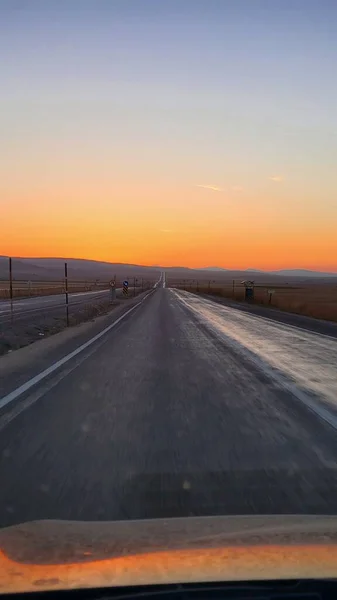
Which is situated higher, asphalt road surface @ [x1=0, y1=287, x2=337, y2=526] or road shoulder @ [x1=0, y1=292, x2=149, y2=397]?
asphalt road surface @ [x1=0, y1=287, x2=337, y2=526]

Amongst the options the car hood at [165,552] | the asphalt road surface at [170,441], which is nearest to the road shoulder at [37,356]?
the asphalt road surface at [170,441]

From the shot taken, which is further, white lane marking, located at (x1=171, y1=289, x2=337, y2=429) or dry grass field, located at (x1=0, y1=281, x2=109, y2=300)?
dry grass field, located at (x1=0, y1=281, x2=109, y2=300)

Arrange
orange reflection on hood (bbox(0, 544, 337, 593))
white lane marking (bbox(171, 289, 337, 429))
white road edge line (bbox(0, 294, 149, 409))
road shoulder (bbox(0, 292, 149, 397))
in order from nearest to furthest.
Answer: orange reflection on hood (bbox(0, 544, 337, 593)) < white lane marking (bbox(171, 289, 337, 429)) < white road edge line (bbox(0, 294, 149, 409)) < road shoulder (bbox(0, 292, 149, 397))

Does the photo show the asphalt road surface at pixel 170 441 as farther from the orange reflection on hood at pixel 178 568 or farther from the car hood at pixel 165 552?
the orange reflection on hood at pixel 178 568

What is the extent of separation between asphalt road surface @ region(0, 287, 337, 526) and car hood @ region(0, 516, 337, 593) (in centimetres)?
127

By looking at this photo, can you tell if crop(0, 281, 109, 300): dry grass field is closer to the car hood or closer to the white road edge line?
the white road edge line

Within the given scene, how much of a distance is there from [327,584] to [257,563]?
0.35 m

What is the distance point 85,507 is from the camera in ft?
18.1

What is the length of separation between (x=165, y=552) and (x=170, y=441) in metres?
4.53

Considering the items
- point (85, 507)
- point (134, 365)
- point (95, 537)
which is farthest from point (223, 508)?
point (134, 365)

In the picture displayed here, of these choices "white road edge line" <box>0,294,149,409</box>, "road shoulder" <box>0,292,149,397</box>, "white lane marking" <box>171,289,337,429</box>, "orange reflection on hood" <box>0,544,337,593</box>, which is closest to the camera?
"orange reflection on hood" <box>0,544,337,593</box>

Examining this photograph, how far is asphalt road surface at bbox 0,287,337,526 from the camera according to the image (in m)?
5.68

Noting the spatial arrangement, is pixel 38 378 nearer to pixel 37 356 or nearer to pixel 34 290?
pixel 37 356

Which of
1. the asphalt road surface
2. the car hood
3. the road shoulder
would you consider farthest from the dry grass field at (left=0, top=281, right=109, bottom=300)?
the car hood
